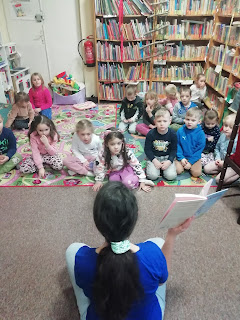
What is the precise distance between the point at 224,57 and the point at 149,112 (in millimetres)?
1335

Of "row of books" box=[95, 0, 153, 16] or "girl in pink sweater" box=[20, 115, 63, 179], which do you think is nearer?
"girl in pink sweater" box=[20, 115, 63, 179]

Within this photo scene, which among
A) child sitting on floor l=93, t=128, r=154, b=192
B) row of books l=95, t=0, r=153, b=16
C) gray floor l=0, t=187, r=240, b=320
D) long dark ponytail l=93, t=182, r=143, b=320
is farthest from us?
row of books l=95, t=0, r=153, b=16

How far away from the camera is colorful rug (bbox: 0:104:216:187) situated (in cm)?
222

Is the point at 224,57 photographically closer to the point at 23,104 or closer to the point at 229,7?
the point at 229,7

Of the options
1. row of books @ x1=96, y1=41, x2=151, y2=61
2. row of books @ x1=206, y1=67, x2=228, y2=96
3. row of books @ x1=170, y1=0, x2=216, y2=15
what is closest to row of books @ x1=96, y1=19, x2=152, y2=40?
row of books @ x1=96, y1=41, x2=151, y2=61

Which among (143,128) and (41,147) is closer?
(41,147)

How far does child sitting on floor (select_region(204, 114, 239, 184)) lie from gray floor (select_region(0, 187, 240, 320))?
133 mm

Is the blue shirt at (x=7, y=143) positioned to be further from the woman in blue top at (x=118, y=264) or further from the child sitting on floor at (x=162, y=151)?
the woman in blue top at (x=118, y=264)

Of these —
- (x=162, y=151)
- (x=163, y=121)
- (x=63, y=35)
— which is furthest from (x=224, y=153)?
(x=63, y=35)

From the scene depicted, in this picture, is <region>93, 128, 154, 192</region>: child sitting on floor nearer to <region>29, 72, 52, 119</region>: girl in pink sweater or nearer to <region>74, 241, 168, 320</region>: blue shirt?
<region>74, 241, 168, 320</region>: blue shirt

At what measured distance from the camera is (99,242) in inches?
62.8

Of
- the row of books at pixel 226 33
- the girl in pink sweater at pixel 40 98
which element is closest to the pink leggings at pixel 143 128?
the girl in pink sweater at pixel 40 98

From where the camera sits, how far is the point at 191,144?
7.68ft

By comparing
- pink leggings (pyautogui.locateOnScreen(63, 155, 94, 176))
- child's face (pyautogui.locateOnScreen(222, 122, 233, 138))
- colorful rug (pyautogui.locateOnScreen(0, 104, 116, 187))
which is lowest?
colorful rug (pyautogui.locateOnScreen(0, 104, 116, 187))
